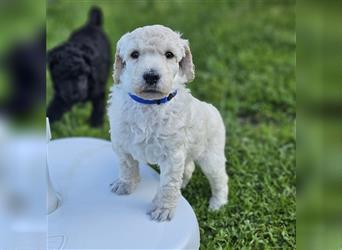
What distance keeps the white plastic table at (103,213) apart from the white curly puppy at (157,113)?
7 centimetres

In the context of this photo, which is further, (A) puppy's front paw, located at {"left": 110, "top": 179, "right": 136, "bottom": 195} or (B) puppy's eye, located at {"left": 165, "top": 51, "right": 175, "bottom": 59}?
(A) puppy's front paw, located at {"left": 110, "top": 179, "right": 136, "bottom": 195}

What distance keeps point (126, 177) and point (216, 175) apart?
1.72ft

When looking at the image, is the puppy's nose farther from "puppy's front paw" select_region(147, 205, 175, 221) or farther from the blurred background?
"puppy's front paw" select_region(147, 205, 175, 221)

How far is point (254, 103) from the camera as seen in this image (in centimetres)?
420

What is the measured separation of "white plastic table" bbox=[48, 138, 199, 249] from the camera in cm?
218

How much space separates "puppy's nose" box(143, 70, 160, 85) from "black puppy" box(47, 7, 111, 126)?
4.95 feet

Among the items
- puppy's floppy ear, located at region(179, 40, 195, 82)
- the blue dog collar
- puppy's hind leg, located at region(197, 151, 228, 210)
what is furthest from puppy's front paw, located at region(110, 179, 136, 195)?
puppy's floppy ear, located at region(179, 40, 195, 82)

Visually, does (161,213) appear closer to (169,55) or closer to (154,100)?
(154,100)

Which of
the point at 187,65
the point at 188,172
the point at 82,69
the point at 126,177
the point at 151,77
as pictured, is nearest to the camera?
the point at 151,77

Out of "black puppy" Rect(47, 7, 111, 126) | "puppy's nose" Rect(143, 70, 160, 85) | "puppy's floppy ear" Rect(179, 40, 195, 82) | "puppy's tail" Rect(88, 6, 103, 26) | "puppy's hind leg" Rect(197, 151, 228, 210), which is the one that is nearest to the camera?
"puppy's nose" Rect(143, 70, 160, 85)

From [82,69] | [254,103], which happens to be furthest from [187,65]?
[254,103]

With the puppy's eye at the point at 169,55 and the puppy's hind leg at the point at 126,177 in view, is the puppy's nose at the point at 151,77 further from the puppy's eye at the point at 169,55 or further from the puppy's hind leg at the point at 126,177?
the puppy's hind leg at the point at 126,177

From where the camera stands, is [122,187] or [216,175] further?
[216,175]

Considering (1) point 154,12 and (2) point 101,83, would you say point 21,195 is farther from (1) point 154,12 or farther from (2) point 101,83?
(1) point 154,12
